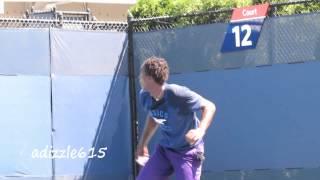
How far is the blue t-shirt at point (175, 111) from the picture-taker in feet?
19.0

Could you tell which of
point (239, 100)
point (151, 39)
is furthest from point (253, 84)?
point (151, 39)

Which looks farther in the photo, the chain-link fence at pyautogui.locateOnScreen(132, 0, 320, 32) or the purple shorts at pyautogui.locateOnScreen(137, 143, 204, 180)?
the chain-link fence at pyautogui.locateOnScreen(132, 0, 320, 32)

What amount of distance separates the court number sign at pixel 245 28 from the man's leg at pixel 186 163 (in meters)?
3.80

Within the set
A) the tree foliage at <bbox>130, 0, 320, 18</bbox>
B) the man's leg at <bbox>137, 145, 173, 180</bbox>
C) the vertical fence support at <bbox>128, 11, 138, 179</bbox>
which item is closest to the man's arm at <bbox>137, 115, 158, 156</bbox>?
the man's leg at <bbox>137, 145, 173, 180</bbox>

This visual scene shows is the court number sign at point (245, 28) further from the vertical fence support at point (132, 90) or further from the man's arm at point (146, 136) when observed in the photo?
the man's arm at point (146, 136)

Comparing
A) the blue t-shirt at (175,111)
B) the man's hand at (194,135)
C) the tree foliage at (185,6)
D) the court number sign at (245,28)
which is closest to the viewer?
the man's hand at (194,135)

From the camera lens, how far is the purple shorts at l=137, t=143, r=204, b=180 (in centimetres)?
588

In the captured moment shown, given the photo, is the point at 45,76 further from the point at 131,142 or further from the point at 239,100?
the point at 239,100

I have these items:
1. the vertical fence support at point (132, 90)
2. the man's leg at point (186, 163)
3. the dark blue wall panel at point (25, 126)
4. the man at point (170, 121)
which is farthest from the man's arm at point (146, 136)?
the vertical fence support at point (132, 90)

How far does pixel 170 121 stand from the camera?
5922 mm

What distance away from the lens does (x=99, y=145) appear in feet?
33.6

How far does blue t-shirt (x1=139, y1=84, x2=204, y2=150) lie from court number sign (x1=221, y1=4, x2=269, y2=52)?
373 centimetres

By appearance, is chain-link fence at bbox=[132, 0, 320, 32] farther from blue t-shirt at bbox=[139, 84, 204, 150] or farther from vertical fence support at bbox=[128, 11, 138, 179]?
blue t-shirt at bbox=[139, 84, 204, 150]

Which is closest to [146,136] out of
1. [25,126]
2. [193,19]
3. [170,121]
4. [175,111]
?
[170,121]
